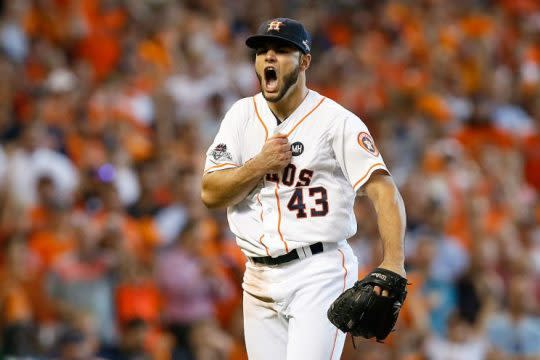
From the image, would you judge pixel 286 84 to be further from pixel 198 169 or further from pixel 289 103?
pixel 198 169

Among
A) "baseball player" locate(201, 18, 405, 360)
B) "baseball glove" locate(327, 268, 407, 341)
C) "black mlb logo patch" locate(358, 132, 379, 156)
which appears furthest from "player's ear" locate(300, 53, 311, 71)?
"baseball glove" locate(327, 268, 407, 341)

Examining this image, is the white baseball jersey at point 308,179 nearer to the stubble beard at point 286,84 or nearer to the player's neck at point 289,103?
the player's neck at point 289,103

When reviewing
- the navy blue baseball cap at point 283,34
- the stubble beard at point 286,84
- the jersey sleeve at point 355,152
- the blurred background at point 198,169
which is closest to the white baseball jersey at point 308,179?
the jersey sleeve at point 355,152

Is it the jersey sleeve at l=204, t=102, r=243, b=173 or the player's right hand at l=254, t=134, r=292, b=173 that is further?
the jersey sleeve at l=204, t=102, r=243, b=173

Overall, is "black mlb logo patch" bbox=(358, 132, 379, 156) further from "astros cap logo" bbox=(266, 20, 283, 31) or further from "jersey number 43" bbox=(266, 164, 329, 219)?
"astros cap logo" bbox=(266, 20, 283, 31)

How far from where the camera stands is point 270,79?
4.34 meters

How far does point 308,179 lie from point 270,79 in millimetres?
457

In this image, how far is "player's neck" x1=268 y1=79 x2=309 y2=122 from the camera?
4.43m

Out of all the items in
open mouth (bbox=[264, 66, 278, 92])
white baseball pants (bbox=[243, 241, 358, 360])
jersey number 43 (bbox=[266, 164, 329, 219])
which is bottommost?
white baseball pants (bbox=[243, 241, 358, 360])

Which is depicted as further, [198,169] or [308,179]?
[198,169]

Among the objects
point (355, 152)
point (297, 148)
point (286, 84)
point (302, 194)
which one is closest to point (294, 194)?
point (302, 194)

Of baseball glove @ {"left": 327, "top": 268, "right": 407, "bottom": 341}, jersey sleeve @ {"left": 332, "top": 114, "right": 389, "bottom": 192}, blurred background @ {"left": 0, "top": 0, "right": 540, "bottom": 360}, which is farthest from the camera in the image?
blurred background @ {"left": 0, "top": 0, "right": 540, "bottom": 360}

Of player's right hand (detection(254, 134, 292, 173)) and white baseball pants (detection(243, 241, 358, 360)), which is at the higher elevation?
player's right hand (detection(254, 134, 292, 173))

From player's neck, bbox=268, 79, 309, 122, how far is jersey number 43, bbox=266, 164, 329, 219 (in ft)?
0.87
